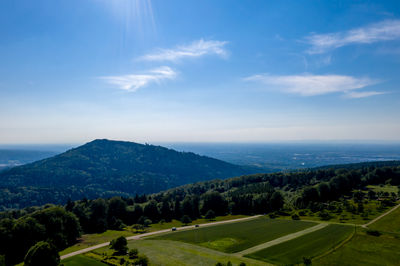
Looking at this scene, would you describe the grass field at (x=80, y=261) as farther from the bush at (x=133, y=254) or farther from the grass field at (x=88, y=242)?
the grass field at (x=88, y=242)

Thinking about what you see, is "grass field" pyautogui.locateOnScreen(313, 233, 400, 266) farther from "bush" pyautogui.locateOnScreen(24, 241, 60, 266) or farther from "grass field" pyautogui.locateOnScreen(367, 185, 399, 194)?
"grass field" pyautogui.locateOnScreen(367, 185, 399, 194)

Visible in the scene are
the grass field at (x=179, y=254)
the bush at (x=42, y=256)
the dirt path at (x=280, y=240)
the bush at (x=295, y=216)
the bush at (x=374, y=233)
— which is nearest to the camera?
the bush at (x=42, y=256)

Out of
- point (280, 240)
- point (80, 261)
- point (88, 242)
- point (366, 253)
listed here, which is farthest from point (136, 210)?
point (366, 253)

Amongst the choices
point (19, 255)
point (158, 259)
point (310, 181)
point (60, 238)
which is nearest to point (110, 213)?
point (60, 238)

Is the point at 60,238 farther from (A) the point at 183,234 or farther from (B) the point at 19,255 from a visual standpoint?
(A) the point at 183,234

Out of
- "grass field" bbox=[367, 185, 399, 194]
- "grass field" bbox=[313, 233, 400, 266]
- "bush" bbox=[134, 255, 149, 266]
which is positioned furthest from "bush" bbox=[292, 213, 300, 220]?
"bush" bbox=[134, 255, 149, 266]

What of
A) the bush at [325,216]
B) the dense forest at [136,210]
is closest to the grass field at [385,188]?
the dense forest at [136,210]
